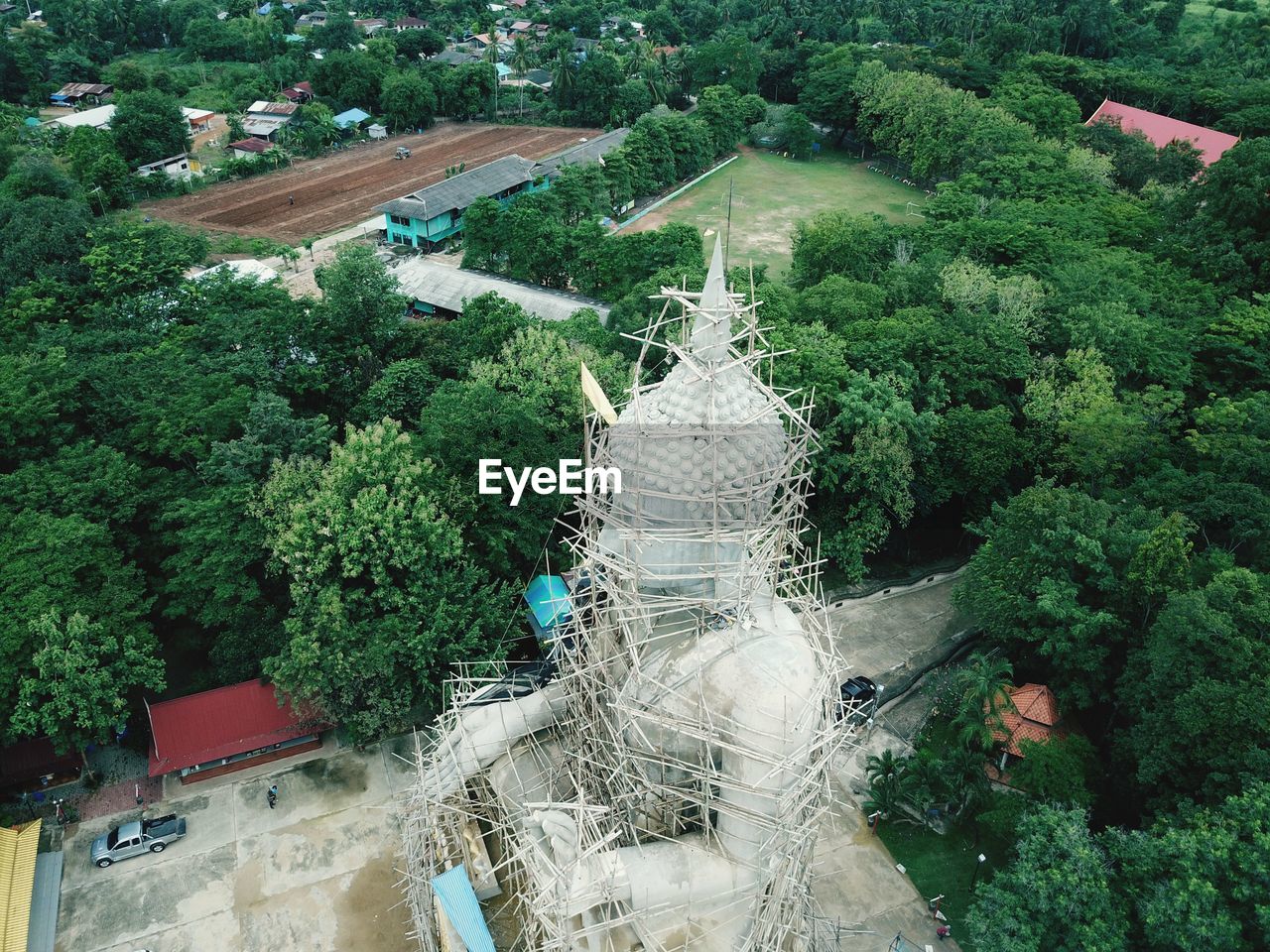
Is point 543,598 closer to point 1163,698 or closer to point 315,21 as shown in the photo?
point 1163,698

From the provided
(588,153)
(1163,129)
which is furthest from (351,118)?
(1163,129)

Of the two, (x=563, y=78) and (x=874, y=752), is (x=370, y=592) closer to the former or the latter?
(x=874, y=752)

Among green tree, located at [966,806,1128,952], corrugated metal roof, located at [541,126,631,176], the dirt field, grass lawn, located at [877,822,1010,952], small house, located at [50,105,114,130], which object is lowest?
the dirt field

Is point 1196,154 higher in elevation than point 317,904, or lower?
higher

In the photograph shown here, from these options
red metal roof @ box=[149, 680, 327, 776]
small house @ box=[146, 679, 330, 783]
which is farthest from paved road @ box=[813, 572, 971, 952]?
red metal roof @ box=[149, 680, 327, 776]

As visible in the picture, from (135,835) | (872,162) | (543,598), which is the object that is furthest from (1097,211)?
(135,835)

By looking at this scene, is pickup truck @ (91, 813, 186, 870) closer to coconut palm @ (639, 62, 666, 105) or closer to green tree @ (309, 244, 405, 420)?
green tree @ (309, 244, 405, 420)

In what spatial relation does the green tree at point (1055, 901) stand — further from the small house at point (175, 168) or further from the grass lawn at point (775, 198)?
the small house at point (175, 168)
